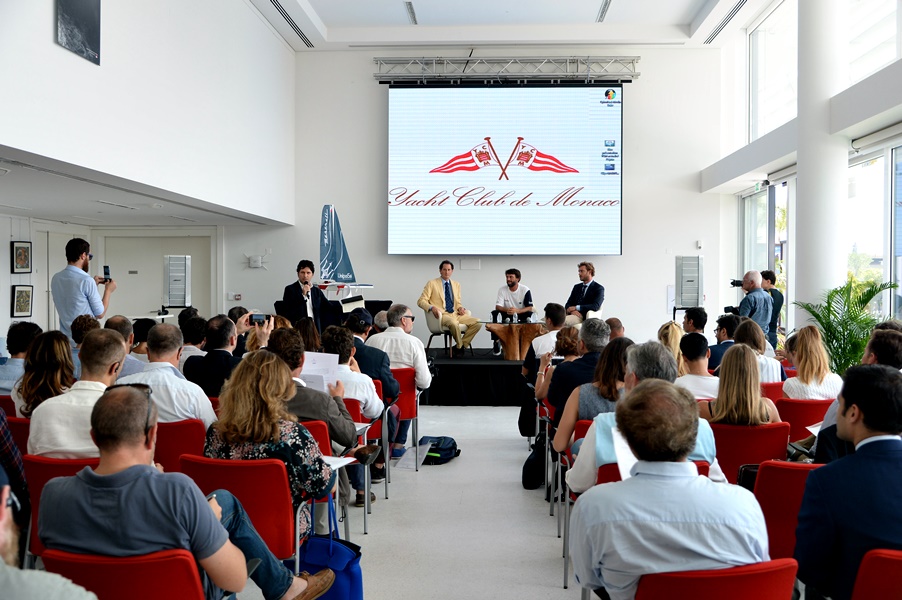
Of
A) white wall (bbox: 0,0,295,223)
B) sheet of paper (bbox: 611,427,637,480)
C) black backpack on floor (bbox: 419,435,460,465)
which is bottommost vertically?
black backpack on floor (bbox: 419,435,460,465)

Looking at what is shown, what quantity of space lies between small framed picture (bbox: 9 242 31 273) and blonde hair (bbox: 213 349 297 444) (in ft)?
28.4

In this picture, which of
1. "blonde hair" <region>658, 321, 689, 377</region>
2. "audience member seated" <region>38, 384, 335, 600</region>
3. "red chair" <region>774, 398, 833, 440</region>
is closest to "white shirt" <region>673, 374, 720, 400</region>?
"red chair" <region>774, 398, 833, 440</region>

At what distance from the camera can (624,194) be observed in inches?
462

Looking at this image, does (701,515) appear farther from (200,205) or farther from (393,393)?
(200,205)

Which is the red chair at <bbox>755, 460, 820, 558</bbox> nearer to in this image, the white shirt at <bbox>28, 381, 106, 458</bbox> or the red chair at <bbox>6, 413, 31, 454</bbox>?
the white shirt at <bbox>28, 381, 106, 458</bbox>

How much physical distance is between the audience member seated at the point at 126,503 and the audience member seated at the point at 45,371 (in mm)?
1505

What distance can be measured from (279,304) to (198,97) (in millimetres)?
2821

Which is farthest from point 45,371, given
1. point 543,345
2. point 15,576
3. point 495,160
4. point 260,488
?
point 495,160

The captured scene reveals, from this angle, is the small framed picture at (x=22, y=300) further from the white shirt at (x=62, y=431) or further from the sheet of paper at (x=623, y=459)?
the sheet of paper at (x=623, y=459)

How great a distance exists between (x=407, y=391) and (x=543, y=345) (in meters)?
1.22

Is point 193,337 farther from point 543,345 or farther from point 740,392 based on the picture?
point 740,392

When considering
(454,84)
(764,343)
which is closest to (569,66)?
(454,84)

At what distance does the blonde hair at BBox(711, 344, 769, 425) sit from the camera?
3.22 meters

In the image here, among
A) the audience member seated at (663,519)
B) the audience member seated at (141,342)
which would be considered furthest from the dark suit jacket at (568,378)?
the audience member seated at (141,342)
